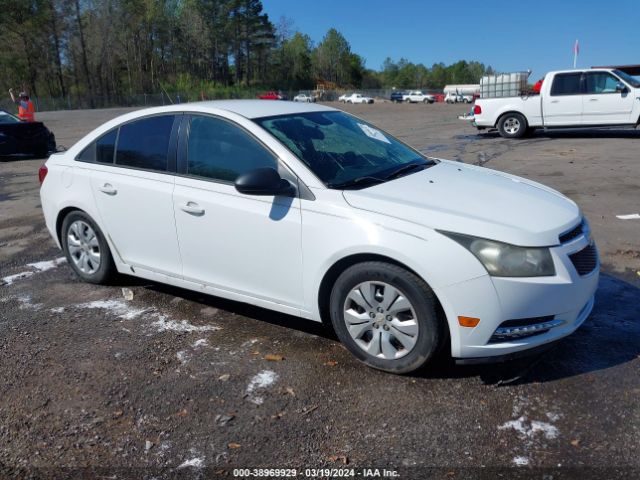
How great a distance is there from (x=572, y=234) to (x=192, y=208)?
246cm

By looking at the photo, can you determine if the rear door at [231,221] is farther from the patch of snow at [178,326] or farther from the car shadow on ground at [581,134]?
the car shadow on ground at [581,134]

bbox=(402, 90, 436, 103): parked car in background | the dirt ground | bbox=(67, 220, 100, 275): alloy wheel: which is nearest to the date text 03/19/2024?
the dirt ground

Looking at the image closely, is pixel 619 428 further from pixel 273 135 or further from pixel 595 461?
pixel 273 135

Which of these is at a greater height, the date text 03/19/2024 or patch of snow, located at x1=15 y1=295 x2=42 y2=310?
patch of snow, located at x1=15 y1=295 x2=42 y2=310

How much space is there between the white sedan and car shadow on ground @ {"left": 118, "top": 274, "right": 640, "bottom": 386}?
0.29 meters

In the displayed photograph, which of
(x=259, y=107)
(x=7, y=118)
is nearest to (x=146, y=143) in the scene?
(x=259, y=107)

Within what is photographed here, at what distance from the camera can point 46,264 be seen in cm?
584

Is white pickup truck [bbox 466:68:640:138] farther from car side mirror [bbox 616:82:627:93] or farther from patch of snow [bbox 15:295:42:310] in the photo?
patch of snow [bbox 15:295:42:310]

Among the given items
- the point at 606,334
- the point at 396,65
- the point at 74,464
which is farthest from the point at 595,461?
the point at 396,65

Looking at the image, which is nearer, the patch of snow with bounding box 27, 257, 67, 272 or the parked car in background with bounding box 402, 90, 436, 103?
the patch of snow with bounding box 27, 257, 67, 272

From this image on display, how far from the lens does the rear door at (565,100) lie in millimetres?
15070

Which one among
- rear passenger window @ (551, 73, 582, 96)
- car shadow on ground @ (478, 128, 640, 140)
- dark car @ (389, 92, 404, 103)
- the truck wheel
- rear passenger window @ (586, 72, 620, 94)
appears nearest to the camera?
rear passenger window @ (586, 72, 620, 94)

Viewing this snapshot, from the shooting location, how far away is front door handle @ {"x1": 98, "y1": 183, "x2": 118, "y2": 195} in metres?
4.56

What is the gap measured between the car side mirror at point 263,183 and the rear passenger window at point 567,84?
1381 cm
